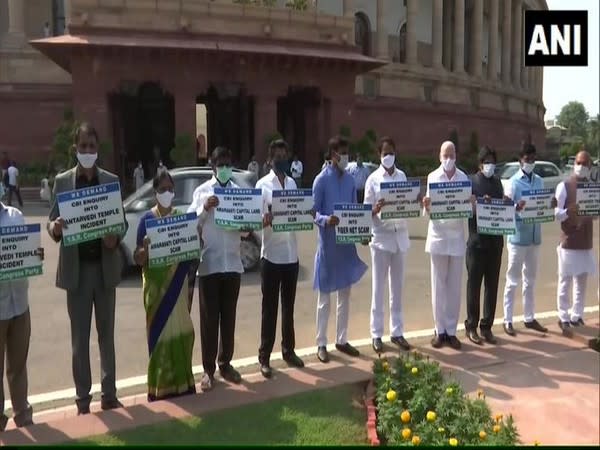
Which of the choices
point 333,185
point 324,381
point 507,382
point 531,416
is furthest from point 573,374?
point 333,185

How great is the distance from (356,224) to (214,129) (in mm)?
29631

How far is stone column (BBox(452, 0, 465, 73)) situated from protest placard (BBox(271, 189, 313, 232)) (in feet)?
145

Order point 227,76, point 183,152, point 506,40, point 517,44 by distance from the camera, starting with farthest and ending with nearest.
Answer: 1. point 517,44
2. point 506,40
3. point 227,76
4. point 183,152

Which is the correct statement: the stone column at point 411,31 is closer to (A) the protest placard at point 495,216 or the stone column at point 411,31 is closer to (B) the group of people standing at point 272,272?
(B) the group of people standing at point 272,272

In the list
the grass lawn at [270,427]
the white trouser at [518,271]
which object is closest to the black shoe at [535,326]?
the white trouser at [518,271]

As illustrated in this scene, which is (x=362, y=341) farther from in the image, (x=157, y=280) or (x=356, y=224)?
(x=157, y=280)

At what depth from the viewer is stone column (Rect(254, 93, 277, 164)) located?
93.3 feet

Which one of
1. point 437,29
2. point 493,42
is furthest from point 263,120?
point 493,42

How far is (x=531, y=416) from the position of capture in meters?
4.86

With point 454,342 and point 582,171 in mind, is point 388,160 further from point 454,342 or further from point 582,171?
point 582,171

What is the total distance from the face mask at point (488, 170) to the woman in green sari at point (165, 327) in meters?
3.48

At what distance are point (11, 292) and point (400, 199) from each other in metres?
3.76

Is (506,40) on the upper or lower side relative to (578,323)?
upper

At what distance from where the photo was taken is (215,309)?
5.62m
